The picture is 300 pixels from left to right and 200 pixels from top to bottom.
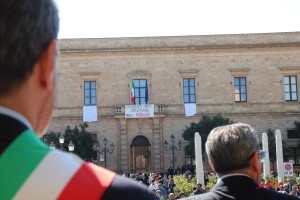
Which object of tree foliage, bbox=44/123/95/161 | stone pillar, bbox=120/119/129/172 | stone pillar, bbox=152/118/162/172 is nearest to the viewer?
tree foliage, bbox=44/123/95/161

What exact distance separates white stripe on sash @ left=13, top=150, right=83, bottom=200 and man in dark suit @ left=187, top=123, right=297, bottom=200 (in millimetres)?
1410

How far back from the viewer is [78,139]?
3125cm

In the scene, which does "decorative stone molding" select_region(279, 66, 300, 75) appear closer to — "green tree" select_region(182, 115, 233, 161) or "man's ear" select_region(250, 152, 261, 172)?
"green tree" select_region(182, 115, 233, 161)

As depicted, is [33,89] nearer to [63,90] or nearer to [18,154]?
[18,154]

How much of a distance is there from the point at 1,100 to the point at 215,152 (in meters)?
1.52

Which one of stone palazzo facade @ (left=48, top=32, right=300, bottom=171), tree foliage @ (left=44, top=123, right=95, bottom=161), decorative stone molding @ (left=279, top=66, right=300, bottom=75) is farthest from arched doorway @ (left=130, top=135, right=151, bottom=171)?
decorative stone molding @ (left=279, top=66, right=300, bottom=75)

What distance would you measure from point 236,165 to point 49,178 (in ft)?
4.97

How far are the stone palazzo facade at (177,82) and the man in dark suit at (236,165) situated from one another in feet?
105

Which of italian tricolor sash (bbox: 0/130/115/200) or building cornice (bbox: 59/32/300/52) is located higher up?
building cornice (bbox: 59/32/300/52)

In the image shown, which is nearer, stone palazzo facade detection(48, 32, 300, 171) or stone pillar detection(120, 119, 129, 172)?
stone pillar detection(120, 119, 129, 172)

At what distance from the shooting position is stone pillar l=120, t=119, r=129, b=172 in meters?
34.2

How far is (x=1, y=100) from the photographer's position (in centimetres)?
128

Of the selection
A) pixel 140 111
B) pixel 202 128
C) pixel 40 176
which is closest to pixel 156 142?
pixel 140 111

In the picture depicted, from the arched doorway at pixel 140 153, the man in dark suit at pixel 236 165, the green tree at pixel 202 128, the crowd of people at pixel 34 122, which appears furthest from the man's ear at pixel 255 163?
the arched doorway at pixel 140 153
